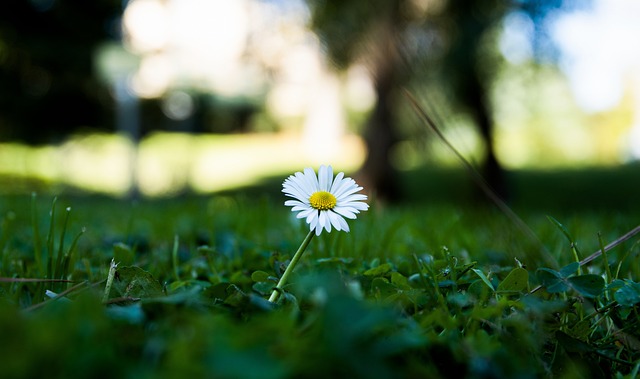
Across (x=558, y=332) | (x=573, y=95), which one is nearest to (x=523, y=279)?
(x=558, y=332)

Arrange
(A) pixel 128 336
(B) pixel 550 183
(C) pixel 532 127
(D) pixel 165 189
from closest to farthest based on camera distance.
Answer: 1. (A) pixel 128 336
2. (D) pixel 165 189
3. (B) pixel 550 183
4. (C) pixel 532 127

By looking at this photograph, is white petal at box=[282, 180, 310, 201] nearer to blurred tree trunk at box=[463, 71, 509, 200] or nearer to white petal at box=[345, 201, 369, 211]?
white petal at box=[345, 201, 369, 211]

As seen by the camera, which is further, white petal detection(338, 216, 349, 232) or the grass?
white petal detection(338, 216, 349, 232)

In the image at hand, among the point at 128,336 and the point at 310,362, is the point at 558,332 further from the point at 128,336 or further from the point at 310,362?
the point at 128,336

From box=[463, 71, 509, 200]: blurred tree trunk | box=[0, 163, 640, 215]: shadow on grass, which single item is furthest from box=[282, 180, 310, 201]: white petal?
box=[0, 163, 640, 215]: shadow on grass

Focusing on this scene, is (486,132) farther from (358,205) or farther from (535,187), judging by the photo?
(358,205)

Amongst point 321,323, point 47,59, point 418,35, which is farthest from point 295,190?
point 47,59

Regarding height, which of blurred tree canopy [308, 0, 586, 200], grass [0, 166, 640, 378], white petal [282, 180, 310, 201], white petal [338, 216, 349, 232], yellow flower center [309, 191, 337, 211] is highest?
blurred tree canopy [308, 0, 586, 200]
